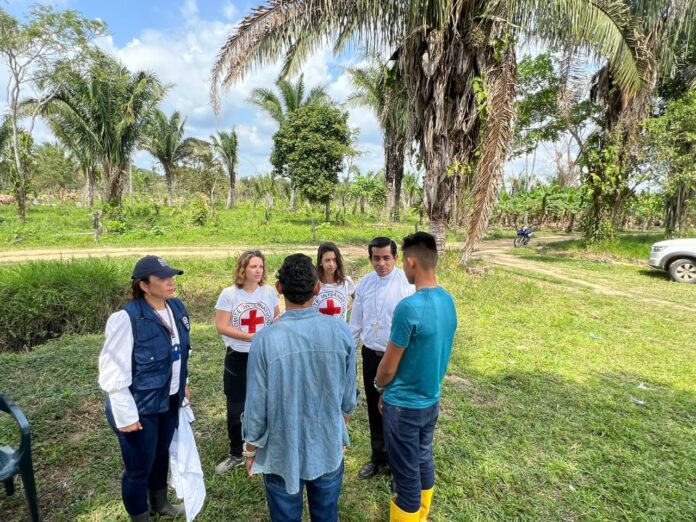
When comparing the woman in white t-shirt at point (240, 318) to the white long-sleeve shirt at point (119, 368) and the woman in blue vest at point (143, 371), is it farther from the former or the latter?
the white long-sleeve shirt at point (119, 368)

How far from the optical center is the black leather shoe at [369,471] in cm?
270

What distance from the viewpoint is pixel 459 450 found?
9.89 feet

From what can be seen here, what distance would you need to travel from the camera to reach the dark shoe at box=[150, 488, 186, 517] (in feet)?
7.48

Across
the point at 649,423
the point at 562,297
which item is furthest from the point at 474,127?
the point at 649,423

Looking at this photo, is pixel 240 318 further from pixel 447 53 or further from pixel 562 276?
pixel 562 276

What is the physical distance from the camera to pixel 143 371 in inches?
73.5

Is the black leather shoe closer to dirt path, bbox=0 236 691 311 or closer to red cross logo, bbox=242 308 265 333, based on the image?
red cross logo, bbox=242 308 265 333

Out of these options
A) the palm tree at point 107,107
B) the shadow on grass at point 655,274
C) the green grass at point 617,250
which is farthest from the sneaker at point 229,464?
the palm tree at point 107,107

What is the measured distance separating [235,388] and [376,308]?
1.11 m

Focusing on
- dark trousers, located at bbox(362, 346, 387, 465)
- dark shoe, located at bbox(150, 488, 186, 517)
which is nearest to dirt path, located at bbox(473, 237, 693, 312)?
dark trousers, located at bbox(362, 346, 387, 465)

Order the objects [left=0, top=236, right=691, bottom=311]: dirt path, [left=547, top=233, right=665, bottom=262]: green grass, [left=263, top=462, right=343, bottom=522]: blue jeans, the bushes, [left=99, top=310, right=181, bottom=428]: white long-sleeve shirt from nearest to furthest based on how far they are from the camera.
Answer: [left=263, top=462, right=343, bottom=522]: blue jeans → [left=99, top=310, right=181, bottom=428]: white long-sleeve shirt → the bushes → [left=0, top=236, right=691, bottom=311]: dirt path → [left=547, top=233, right=665, bottom=262]: green grass

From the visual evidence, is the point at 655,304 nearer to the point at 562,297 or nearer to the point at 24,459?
the point at 562,297

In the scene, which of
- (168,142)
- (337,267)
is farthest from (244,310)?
(168,142)

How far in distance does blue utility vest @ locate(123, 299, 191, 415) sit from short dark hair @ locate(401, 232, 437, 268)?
4.21 feet
